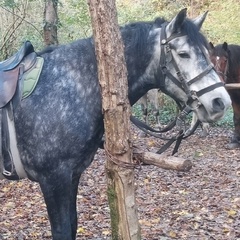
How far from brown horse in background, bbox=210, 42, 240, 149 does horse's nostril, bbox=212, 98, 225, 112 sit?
5.41 m

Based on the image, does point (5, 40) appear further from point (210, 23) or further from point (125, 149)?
point (125, 149)

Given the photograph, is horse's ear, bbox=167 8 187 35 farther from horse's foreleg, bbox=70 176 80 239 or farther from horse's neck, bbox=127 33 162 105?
horse's foreleg, bbox=70 176 80 239

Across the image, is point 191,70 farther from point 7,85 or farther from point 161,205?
point 161,205

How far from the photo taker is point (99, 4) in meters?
2.86

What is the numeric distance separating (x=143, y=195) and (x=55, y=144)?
342 cm

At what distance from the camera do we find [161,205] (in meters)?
6.01

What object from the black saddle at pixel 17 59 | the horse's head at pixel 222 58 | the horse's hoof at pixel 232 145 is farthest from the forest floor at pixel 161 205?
the horse's head at pixel 222 58

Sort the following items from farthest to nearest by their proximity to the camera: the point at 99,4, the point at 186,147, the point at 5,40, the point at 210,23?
the point at 210,23 < the point at 5,40 < the point at 186,147 < the point at 99,4

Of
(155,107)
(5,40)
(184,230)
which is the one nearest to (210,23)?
(155,107)

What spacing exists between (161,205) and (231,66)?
13.5 ft

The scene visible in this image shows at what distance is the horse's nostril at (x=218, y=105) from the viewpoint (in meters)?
3.30

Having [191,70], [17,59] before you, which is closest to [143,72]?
[191,70]

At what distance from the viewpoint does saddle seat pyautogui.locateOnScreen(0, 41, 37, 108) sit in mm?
3383

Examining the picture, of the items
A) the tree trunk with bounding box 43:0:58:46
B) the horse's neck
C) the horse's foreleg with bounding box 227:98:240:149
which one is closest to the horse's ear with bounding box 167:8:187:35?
the horse's neck
